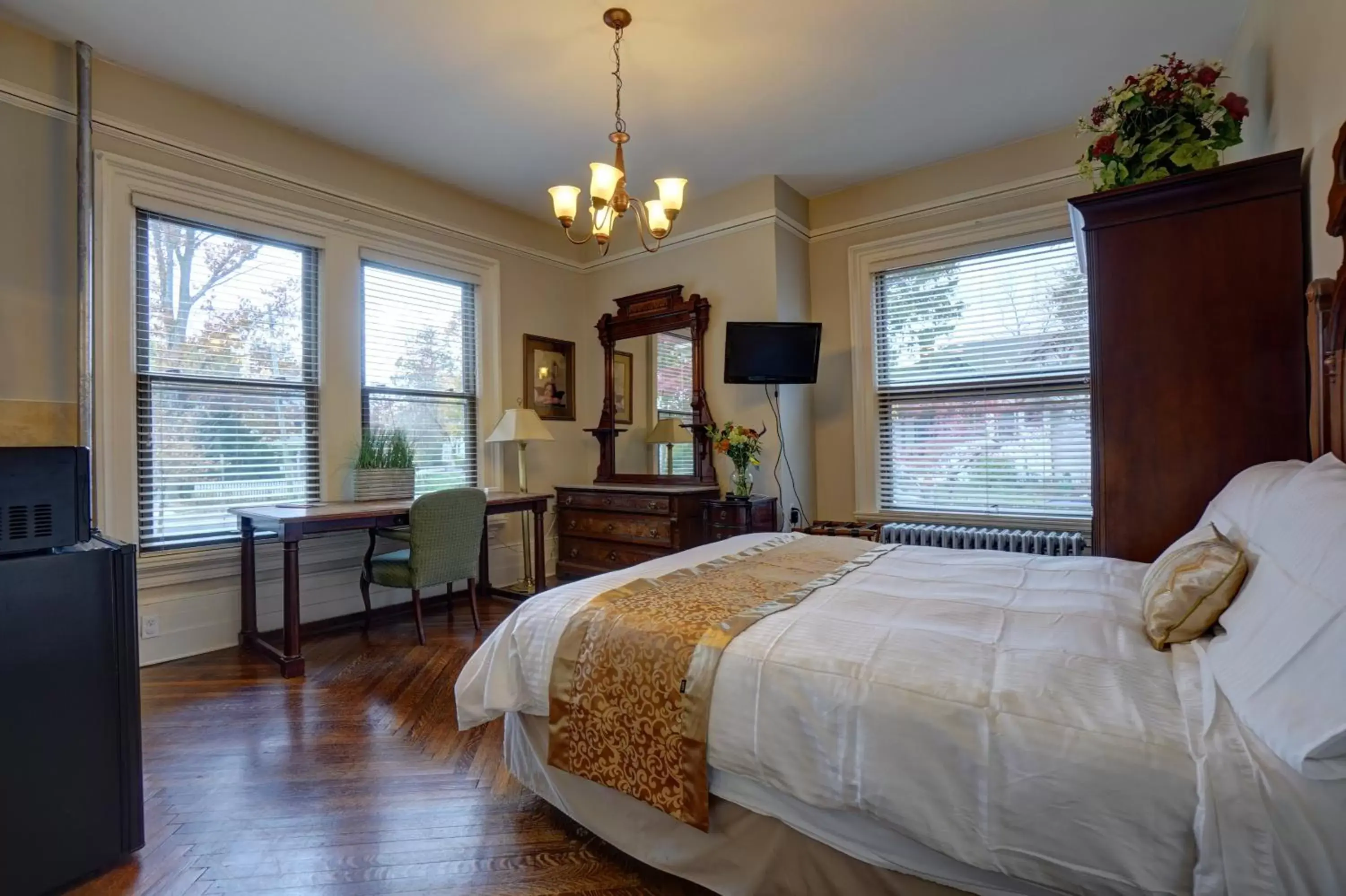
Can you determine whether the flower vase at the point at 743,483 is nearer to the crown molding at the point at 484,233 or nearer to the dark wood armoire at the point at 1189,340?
the crown molding at the point at 484,233

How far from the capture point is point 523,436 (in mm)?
4301

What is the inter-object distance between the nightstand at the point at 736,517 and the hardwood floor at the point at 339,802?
1.87 m

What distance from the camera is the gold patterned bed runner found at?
1319mm

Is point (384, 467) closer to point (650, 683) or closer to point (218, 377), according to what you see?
point (218, 377)

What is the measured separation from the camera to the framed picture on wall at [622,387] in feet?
16.2

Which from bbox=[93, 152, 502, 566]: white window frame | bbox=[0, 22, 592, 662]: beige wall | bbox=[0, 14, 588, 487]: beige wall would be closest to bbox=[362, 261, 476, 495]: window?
bbox=[93, 152, 502, 566]: white window frame

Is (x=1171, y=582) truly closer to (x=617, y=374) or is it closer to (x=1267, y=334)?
(x=1267, y=334)

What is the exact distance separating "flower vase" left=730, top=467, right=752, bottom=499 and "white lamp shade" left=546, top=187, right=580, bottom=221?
2062mm

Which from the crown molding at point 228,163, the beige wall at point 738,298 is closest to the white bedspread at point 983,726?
the beige wall at point 738,298

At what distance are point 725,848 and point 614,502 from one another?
3.14m

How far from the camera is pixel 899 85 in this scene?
3.17 m

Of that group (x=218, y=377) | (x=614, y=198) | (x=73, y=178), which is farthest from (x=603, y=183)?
(x=73, y=178)

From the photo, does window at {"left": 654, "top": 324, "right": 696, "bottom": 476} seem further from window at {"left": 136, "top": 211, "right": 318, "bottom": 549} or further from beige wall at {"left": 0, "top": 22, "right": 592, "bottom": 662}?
window at {"left": 136, "top": 211, "right": 318, "bottom": 549}

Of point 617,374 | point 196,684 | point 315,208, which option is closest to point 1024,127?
point 617,374
